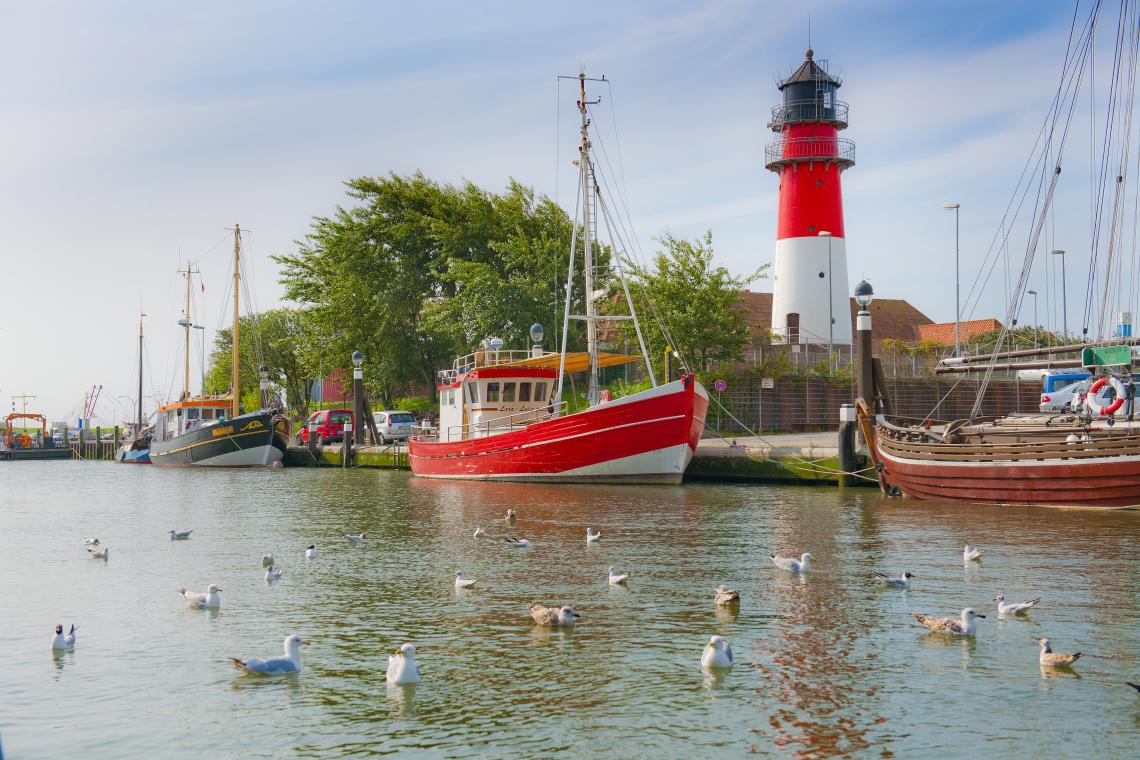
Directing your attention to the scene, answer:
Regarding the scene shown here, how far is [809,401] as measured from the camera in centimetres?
4178

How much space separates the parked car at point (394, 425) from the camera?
50.1m

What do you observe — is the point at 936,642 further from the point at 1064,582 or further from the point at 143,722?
the point at 143,722

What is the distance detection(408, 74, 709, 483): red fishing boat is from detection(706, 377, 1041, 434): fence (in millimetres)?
6789

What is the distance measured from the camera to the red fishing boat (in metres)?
29.7

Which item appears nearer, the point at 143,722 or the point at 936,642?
the point at 143,722

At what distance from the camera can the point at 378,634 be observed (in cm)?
1148

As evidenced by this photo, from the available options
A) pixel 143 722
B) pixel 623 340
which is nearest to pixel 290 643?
pixel 143 722

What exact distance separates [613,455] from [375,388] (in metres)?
27.6

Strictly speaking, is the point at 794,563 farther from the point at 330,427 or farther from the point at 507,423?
the point at 330,427

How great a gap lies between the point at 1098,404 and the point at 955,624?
1727 cm

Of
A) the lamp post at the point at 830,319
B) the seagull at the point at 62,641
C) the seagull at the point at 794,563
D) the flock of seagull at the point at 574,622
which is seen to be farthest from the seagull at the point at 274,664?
the lamp post at the point at 830,319

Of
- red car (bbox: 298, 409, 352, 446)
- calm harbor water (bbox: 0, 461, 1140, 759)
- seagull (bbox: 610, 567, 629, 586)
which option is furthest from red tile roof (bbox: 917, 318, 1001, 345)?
seagull (bbox: 610, 567, 629, 586)

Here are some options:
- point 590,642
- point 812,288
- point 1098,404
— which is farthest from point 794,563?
point 812,288

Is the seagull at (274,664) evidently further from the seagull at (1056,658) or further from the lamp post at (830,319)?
the lamp post at (830,319)
